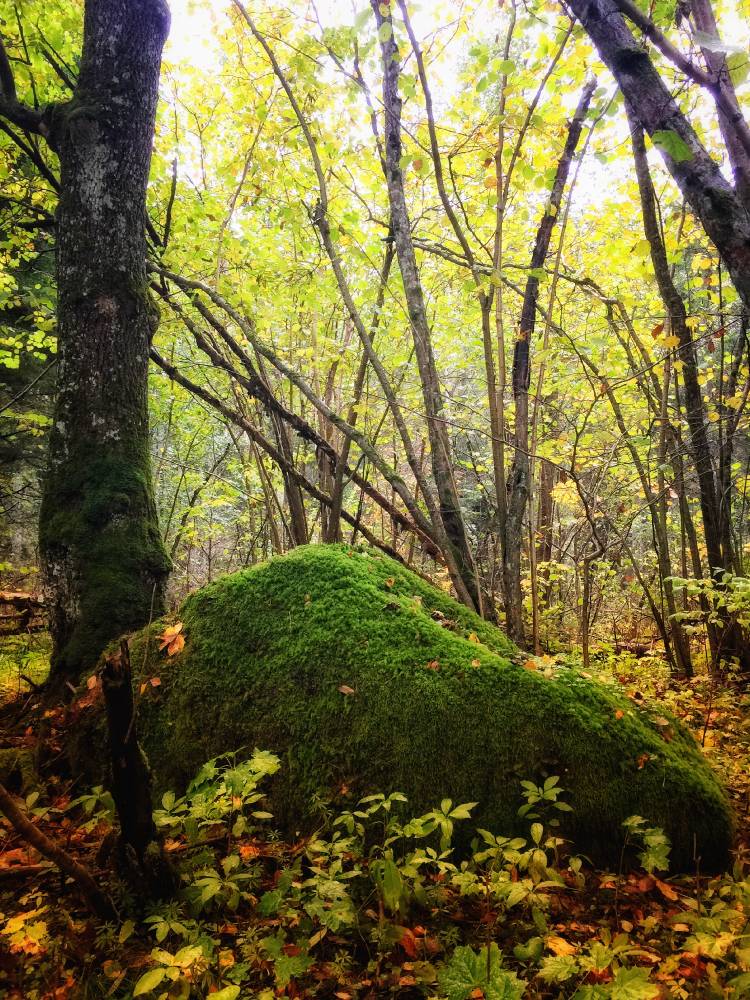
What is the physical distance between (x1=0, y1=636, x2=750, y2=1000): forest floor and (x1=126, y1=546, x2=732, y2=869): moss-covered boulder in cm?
15

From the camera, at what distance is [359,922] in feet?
5.70

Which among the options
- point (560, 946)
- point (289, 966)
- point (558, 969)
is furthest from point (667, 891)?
point (289, 966)

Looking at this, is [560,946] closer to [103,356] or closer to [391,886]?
[391,886]

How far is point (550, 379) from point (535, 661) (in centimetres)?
508

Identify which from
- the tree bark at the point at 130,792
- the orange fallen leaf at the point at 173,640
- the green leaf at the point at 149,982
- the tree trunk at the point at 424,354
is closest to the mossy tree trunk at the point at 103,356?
the orange fallen leaf at the point at 173,640

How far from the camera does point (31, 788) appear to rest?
2334 mm

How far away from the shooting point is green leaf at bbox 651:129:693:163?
156cm

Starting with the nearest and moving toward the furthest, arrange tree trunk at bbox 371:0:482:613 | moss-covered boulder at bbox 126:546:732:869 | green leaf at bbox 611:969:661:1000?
green leaf at bbox 611:969:661:1000, moss-covered boulder at bbox 126:546:732:869, tree trunk at bbox 371:0:482:613

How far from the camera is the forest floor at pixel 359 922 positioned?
149cm

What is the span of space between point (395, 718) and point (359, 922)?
0.70 m

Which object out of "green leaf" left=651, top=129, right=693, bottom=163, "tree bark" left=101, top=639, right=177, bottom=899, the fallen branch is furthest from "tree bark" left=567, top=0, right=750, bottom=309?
the fallen branch

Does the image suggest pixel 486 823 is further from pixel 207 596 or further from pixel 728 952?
pixel 207 596

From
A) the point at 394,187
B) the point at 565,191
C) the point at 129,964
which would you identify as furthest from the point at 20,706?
the point at 565,191

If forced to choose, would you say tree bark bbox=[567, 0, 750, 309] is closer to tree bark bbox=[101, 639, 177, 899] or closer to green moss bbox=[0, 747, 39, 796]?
tree bark bbox=[101, 639, 177, 899]
